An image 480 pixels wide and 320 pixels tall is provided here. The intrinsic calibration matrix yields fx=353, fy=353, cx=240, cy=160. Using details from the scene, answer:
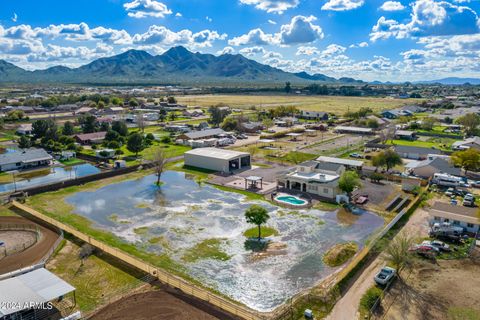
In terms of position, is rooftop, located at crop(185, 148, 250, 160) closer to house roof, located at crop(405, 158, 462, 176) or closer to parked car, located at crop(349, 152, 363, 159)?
parked car, located at crop(349, 152, 363, 159)

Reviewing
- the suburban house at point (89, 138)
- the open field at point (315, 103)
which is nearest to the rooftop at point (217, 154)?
the suburban house at point (89, 138)

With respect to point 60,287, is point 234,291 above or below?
below

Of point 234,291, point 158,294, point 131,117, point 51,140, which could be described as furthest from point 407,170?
point 131,117

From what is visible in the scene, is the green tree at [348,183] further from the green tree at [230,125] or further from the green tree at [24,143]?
the green tree at [24,143]

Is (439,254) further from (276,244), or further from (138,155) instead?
(138,155)

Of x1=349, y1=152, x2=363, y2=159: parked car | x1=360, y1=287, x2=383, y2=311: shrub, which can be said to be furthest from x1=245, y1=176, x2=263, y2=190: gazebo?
x1=349, y1=152, x2=363, y2=159: parked car

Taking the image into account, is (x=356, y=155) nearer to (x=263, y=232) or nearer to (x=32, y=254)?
(x=263, y=232)
